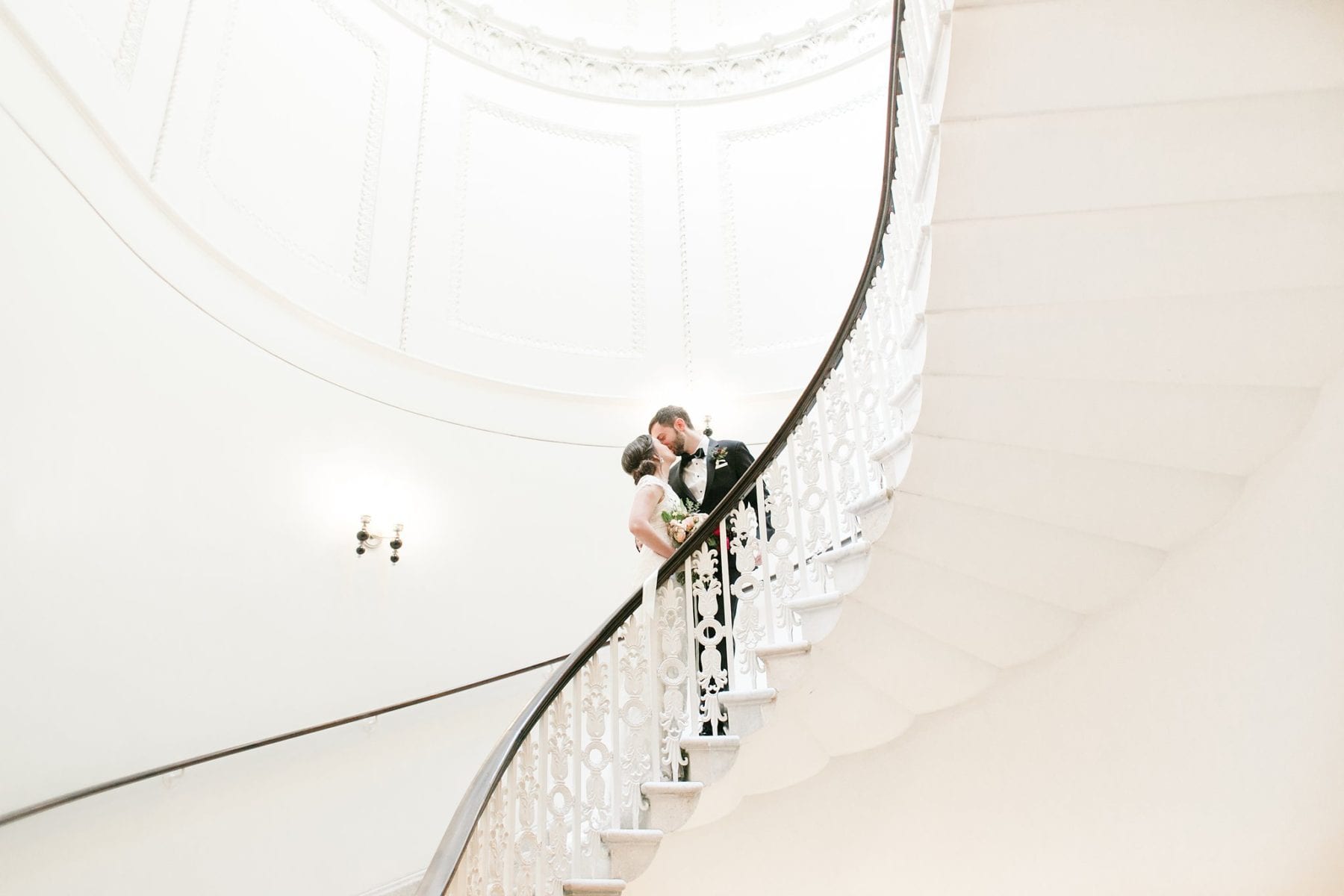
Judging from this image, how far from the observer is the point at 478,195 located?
6.35 meters

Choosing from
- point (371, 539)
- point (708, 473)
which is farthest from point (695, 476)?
point (371, 539)

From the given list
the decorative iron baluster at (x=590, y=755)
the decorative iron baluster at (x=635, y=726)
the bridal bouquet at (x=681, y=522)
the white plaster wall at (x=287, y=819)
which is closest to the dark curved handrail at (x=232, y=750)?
the white plaster wall at (x=287, y=819)

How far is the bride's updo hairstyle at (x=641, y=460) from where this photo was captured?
362 centimetres

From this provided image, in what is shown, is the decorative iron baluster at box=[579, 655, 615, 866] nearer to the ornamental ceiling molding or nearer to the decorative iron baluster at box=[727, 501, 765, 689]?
the decorative iron baluster at box=[727, 501, 765, 689]

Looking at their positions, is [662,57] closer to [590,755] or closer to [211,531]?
[211,531]

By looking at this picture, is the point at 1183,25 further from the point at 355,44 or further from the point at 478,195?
the point at 355,44

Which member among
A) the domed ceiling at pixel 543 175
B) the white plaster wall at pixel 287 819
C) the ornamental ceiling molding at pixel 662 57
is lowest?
the white plaster wall at pixel 287 819

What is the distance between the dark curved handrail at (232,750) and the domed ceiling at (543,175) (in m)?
2.05

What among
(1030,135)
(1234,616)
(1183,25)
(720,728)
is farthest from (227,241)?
(1234,616)

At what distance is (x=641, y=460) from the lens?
3631 mm

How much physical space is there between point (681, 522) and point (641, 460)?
1.13 ft

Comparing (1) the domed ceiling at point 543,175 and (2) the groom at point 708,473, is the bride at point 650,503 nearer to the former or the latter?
(2) the groom at point 708,473

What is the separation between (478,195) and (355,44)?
1362 mm

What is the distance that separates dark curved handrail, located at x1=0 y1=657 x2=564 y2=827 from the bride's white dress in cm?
177
